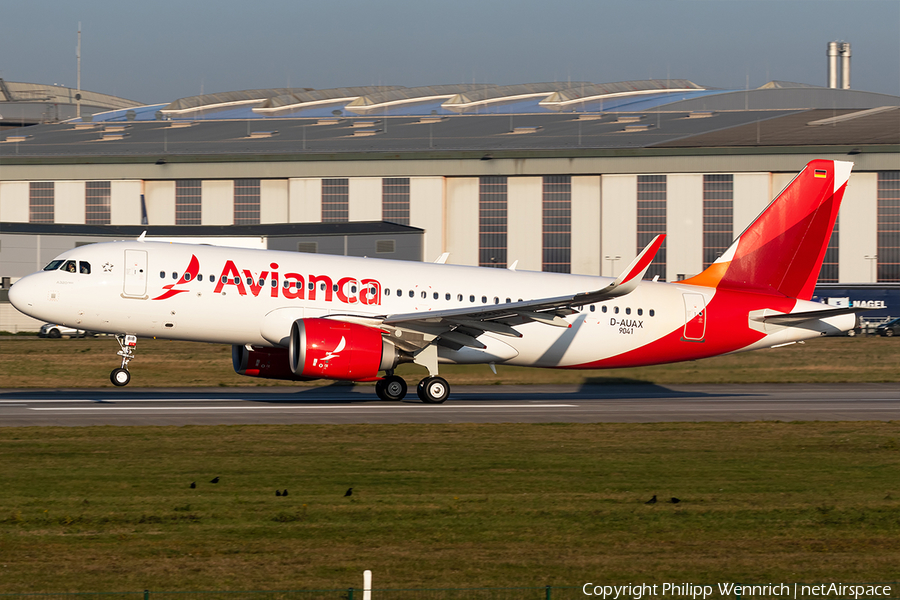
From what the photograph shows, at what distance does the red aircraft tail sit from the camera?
33375 mm

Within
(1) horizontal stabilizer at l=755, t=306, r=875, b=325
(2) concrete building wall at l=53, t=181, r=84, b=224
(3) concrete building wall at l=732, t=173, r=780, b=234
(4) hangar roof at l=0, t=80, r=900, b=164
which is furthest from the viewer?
(2) concrete building wall at l=53, t=181, r=84, b=224

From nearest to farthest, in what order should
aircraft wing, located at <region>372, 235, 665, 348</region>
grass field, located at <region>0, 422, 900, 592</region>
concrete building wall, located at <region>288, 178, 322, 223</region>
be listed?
1. grass field, located at <region>0, 422, 900, 592</region>
2. aircraft wing, located at <region>372, 235, 665, 348</region>
3. concrete building wall, located at <region>288, 178, 322, 223</region>

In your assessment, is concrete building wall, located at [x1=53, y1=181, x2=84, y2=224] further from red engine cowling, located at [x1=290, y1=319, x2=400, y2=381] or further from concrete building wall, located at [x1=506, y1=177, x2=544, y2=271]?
red engine cowling, located at [x1=290, y1=319, x2=400, y2=381]

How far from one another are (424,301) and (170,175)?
56.2m

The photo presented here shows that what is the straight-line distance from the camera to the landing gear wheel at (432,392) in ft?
97.6

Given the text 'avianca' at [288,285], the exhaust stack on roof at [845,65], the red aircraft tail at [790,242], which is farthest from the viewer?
the exhaust stack on roof at [845,65]

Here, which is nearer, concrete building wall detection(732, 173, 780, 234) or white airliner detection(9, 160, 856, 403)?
white airliner detection(9, 160, 856, 403)

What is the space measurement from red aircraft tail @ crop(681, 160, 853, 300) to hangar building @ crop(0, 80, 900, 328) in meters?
40.7

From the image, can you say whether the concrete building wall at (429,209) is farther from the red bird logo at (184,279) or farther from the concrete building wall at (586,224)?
the red bird logo at (184,279)

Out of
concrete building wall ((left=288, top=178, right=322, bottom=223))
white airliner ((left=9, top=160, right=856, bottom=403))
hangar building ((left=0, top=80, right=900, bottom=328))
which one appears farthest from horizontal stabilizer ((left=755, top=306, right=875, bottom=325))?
concrete building wall ((left=288, top=178, right=322, bottom=223))

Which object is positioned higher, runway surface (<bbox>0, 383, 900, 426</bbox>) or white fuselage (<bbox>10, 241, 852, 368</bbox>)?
white fuselage (<bbox>10, 241, 852, 368</bbox>)

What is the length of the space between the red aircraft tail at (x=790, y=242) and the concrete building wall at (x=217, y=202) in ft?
175

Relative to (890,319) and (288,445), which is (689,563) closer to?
(288,445)

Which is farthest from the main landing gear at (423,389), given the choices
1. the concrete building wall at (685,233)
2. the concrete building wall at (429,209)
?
the concrete building wall at (685,233)
